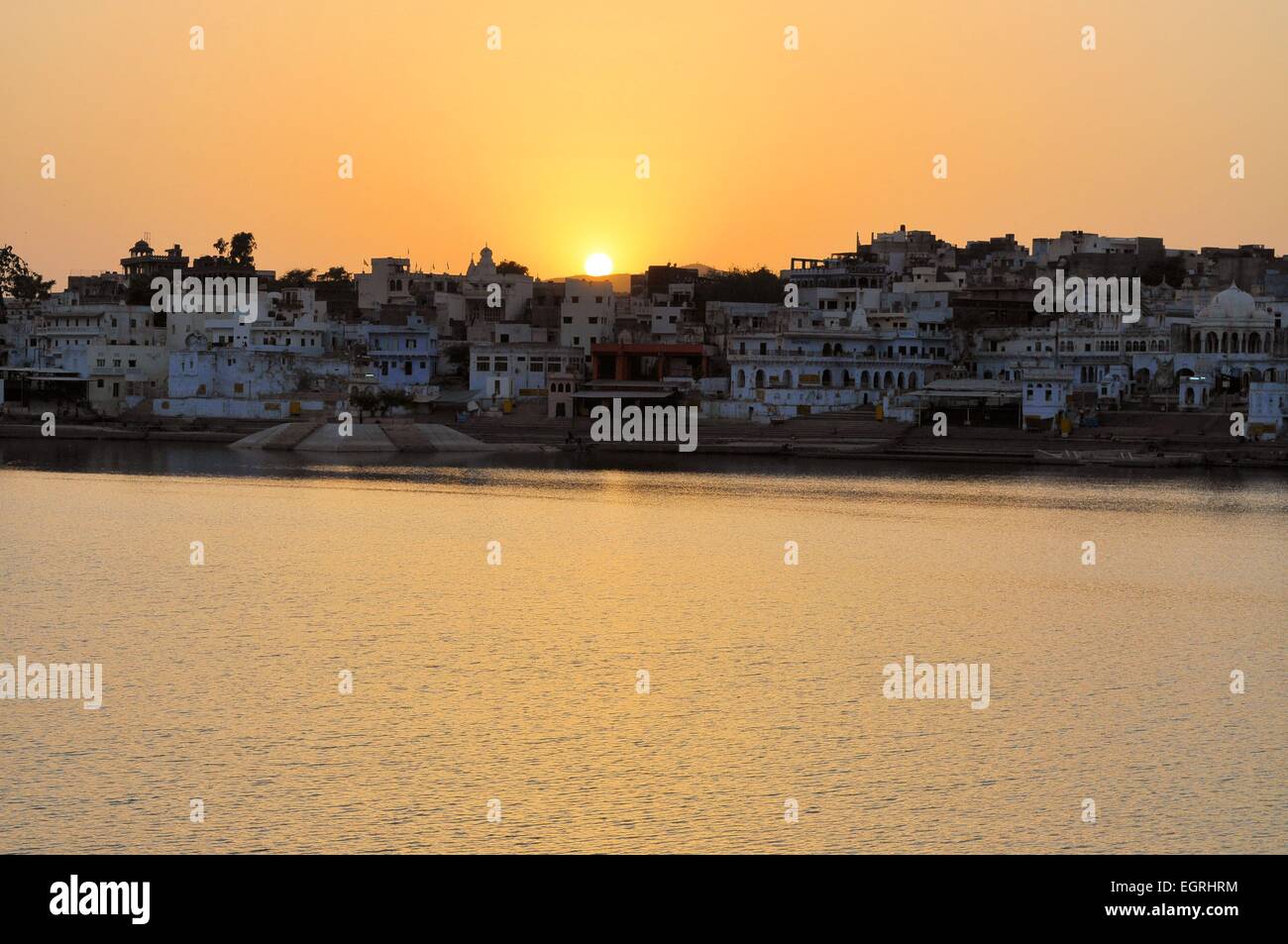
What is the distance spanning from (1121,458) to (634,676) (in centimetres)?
4046

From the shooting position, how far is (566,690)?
77.8 feet

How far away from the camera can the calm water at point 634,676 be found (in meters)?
18.0

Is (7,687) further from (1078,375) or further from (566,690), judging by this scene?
(1078,375)

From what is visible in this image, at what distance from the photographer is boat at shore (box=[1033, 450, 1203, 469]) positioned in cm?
6081

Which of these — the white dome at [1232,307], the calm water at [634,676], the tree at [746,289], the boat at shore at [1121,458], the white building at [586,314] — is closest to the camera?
the calm water at [634,676]

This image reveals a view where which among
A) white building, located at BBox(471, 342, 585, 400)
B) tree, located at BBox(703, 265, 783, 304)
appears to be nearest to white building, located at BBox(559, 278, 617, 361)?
white building, located at BBox(471, 342, 585, 400)

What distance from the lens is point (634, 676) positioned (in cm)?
2483

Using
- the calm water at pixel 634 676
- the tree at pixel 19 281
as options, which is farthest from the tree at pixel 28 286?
the calm water at pixel 634 676

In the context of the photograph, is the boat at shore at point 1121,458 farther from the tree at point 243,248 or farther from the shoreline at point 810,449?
the tree at point 243,248

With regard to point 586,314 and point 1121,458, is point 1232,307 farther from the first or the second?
point 586,314

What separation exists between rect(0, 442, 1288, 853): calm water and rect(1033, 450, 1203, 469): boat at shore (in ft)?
38.9

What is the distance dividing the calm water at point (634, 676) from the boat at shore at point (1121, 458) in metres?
11.9
